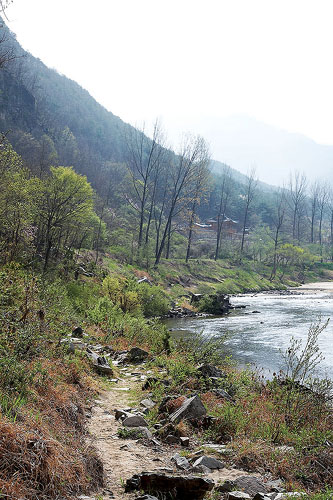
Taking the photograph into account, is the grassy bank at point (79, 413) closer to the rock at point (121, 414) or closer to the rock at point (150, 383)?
the rock at point (150, 383)

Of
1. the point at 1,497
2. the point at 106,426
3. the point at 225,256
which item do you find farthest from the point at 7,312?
the point at 225,256

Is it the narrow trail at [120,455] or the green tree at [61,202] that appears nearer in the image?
the narrow trail at [120,455]

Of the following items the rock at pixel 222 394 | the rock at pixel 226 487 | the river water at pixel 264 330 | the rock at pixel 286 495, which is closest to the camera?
the rock at pixel 286 495

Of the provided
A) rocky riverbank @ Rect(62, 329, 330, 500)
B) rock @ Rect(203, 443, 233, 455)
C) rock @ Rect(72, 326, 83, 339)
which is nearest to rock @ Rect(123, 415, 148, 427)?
rocky riverbank @ Rect(62, 329, 330, 500)

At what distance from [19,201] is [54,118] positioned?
3403 inches

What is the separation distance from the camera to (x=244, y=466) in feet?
15.8

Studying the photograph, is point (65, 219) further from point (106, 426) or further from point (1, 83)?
point (1, 83)

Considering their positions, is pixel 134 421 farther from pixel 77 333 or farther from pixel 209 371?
pixel 77 333

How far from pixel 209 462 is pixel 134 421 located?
5.10ft

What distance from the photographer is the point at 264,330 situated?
17.5 metres

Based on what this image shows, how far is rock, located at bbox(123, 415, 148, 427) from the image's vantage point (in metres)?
5.69

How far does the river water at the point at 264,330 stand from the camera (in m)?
12.2

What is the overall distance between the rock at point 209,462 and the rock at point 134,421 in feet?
4.66

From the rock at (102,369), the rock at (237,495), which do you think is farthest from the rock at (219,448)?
the rock at (102,369)
